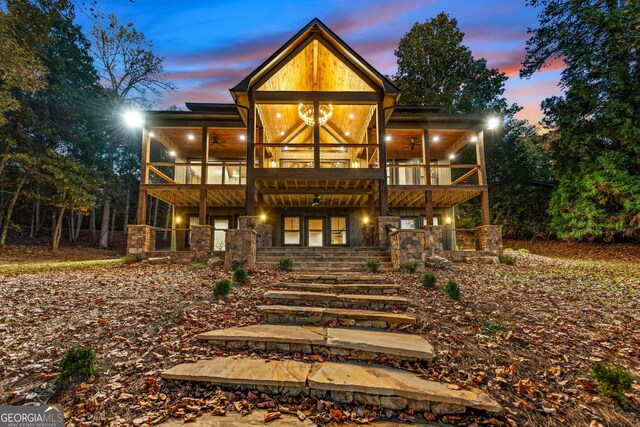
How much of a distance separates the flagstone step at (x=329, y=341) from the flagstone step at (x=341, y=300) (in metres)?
→ 0.74

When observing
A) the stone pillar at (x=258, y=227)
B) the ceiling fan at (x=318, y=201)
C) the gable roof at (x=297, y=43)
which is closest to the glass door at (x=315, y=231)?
the ceiling fan at (x=318, y=201)

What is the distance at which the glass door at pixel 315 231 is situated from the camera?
14.5 meters

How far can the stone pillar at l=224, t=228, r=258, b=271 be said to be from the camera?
23.9ft

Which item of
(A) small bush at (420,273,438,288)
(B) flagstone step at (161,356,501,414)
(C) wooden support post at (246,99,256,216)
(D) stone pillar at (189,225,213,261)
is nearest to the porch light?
(C) wooden support post at (246,99,256,216)

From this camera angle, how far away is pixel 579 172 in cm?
1428

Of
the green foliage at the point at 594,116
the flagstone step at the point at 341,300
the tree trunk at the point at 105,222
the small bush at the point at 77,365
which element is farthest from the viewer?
the tree trunk at the point at 105,222

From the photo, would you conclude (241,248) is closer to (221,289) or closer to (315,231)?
(221,289)

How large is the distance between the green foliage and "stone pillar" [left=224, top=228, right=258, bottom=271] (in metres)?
16.2

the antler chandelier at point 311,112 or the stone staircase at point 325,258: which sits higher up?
the antler chandelier at point 311,112

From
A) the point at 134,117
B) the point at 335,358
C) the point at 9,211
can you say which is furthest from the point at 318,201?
the point at 9,211

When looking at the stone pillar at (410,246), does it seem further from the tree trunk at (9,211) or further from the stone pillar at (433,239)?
the tree trunk at (9,211)

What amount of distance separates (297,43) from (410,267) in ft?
28.4

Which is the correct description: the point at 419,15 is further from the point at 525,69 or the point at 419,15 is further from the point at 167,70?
the point at 167,70

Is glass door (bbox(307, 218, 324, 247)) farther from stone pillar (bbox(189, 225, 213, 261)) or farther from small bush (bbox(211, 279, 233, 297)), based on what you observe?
small bush (bbox(211, 279, 233, 297))
